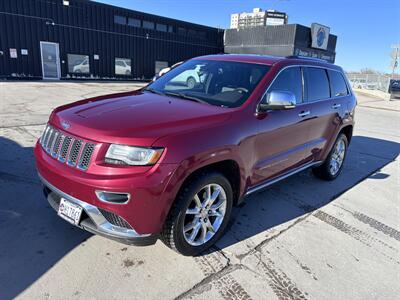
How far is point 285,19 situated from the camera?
43594 millimetres

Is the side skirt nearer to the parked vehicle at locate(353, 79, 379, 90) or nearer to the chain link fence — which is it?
the chain link fence

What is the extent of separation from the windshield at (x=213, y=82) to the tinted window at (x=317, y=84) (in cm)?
94

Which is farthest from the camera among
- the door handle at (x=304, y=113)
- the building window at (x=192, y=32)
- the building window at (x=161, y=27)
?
the building window at (x=192, y=32)

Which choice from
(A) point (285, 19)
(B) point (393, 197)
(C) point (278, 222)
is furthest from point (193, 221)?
(A) point (285, 19)

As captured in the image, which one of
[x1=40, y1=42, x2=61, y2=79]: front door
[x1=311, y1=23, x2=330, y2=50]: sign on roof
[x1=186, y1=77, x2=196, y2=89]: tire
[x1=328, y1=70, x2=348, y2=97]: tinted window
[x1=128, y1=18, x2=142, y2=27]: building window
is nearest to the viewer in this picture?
[x1=186, y1=77, x2=196, y2=89]: tire

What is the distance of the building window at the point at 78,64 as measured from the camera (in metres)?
21.6

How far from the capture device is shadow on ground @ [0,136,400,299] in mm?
2643

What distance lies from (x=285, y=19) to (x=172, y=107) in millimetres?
45804

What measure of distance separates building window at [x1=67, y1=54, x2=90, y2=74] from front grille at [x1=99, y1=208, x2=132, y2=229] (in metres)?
21.7

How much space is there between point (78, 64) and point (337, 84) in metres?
20.6

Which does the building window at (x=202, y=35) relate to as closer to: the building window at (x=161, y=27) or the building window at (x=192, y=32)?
the building window at (x=192, y=32)

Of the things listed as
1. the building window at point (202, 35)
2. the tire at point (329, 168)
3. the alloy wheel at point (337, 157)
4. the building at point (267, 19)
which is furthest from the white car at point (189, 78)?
the building at point (267, 19)

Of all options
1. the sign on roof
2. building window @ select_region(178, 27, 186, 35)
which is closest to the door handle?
building window @ select_region(178, 27, 186, 35)

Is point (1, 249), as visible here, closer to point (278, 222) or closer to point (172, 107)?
point (172, 107)
